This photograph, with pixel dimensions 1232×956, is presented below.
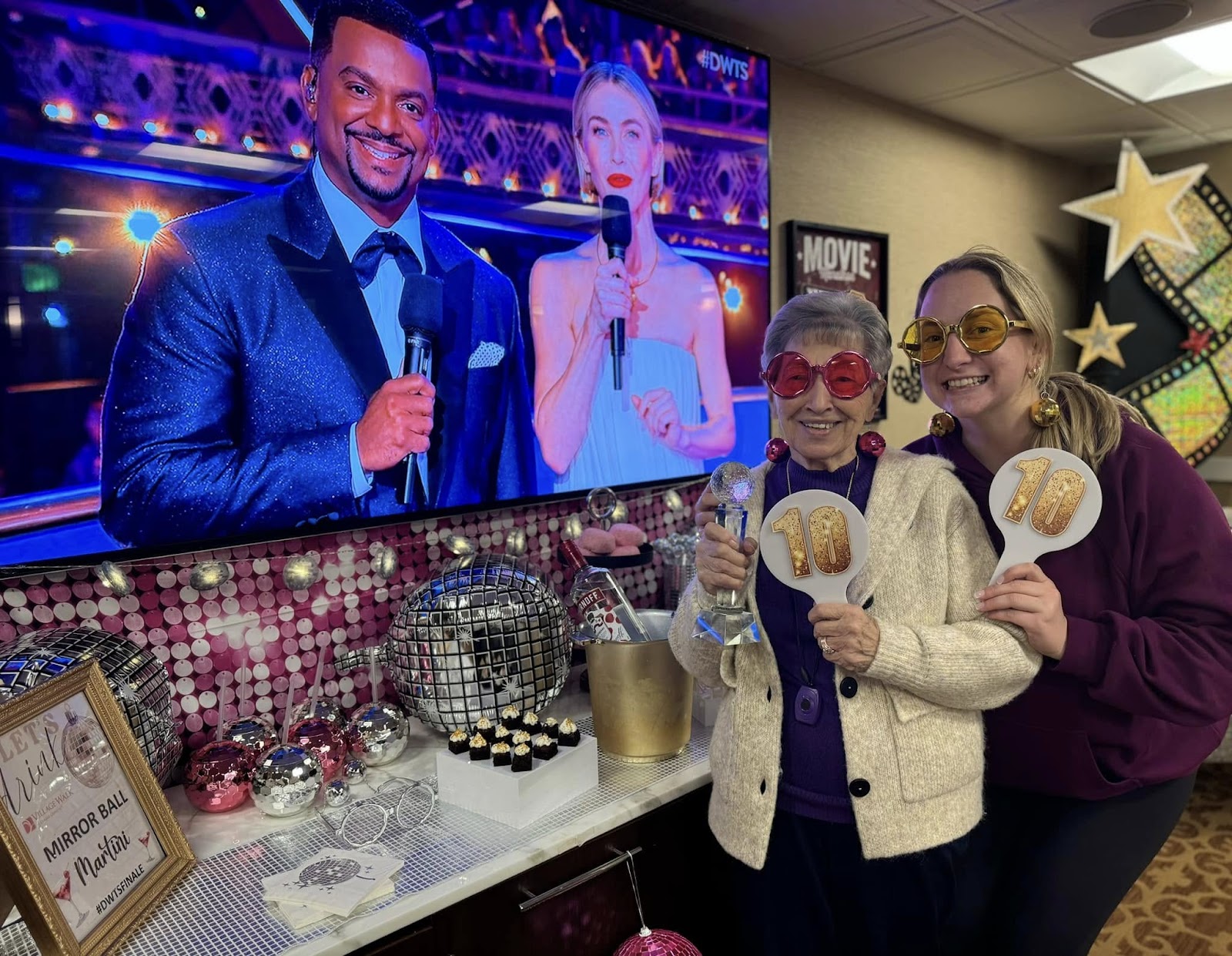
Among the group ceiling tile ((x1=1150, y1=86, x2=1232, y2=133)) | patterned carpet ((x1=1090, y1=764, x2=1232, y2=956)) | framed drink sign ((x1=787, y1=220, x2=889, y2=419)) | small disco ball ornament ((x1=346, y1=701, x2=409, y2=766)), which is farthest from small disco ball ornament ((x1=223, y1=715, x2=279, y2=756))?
ceiling tile ((x1=1150, y1=86, x2=1232, y2=133))

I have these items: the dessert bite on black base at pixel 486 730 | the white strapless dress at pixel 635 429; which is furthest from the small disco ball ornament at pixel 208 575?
the white strapless dress at pixel 635 429

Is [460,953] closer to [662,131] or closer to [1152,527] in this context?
[1152,527]

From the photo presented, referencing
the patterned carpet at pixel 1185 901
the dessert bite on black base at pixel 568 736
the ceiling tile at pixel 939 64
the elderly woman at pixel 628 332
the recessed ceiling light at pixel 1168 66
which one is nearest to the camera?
the dessert bite on black base at pixel 568 736

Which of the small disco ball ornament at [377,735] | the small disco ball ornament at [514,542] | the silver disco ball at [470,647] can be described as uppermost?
the small disco ball ornament at [514,542]

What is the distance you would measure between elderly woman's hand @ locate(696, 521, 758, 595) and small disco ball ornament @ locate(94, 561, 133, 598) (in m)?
0.91

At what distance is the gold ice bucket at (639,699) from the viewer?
1495mm

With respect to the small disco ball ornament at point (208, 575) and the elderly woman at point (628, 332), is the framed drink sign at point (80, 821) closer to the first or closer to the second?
the small disco ball ornament at point (208, 575)

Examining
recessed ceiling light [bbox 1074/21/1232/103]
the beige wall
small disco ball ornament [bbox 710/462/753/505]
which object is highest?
recessed ceiling light [bbox 1074/21/1232/103]

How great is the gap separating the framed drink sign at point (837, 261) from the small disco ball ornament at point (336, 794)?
1897mm

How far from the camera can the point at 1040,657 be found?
47.9 inches

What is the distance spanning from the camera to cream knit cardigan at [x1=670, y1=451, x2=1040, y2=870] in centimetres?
116

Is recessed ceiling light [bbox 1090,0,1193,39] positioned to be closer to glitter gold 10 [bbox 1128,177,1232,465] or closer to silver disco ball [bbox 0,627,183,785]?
glitter gold 10 [bbox 1128,177,1232,465]

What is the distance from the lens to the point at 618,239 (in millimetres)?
2002

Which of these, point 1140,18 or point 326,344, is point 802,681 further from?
point 1140,18
